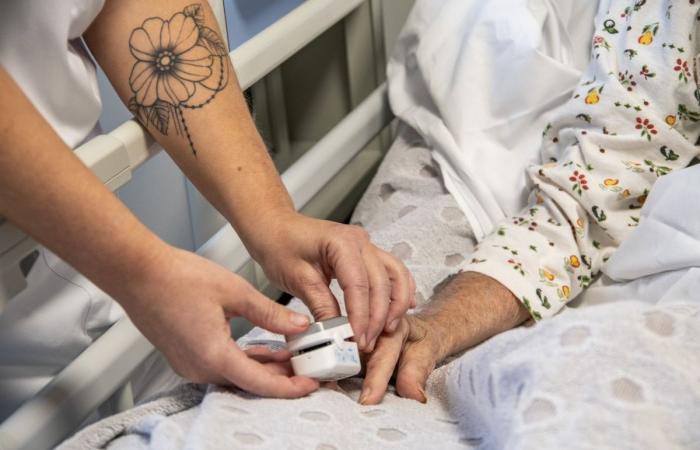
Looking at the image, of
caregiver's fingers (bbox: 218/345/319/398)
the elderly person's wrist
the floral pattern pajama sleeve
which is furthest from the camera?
the floral pattern pajama sleeve

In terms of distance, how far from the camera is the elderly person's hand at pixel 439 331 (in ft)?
3.16

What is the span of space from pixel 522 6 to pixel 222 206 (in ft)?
2.08

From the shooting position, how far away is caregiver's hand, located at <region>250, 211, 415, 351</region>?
923 mm

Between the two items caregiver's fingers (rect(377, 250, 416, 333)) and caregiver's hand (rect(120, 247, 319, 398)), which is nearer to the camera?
caregiver's hand (rect(120, 247, 319, 398))

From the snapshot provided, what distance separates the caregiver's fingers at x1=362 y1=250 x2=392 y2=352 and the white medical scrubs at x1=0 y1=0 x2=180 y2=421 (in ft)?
1.00

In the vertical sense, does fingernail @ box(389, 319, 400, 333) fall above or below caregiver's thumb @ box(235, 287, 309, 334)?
below

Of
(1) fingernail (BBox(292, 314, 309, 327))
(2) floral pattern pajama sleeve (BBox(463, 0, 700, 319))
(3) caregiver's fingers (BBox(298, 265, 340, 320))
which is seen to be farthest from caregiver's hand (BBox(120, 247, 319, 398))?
(2) floral pattern pajama sleeve (BBox(463, 0, 700, 319))

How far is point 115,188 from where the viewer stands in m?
0.91

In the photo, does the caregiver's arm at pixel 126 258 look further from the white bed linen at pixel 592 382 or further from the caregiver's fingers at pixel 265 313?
the white bed linen at pixel 592 382

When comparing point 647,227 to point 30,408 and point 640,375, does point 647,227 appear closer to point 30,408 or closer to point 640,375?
point 640,375

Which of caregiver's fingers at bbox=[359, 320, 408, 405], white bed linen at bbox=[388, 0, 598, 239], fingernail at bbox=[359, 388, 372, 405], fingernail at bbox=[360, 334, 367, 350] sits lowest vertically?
white bed linen at bbox=[388, 0, 598, 239]

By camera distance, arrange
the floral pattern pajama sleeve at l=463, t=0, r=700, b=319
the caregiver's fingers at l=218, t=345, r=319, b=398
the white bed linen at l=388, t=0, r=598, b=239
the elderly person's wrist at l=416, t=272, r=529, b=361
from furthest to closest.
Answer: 1. the white bed linen at l=388, t=0, r=598, b=239
2. the floral pattern pajama sleeve at l=463, t=0, r=700, b=319
3. the elderly person's wrist at l=416, t=272, r=529, b=361
4. the caregiver's fingers at l=218, t=345, r=319, b=398

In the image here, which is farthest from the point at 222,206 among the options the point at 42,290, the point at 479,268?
the point at 479,268

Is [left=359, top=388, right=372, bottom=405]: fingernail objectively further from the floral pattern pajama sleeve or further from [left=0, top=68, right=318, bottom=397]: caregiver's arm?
the floral pattern pajama sleeve
